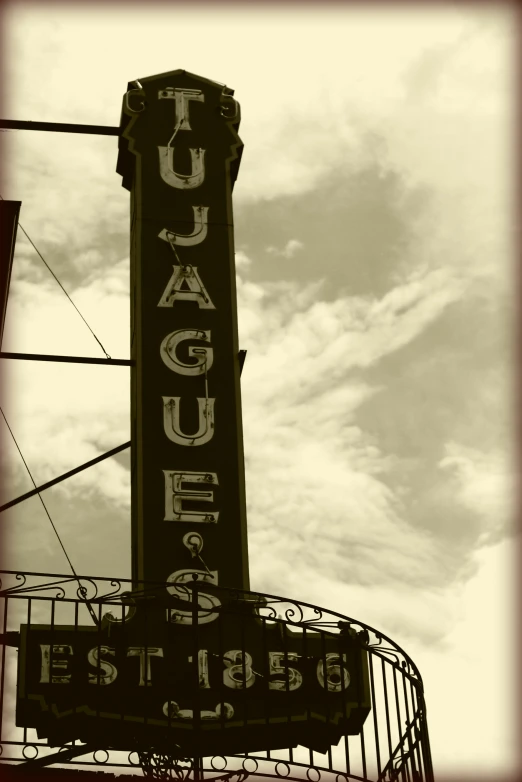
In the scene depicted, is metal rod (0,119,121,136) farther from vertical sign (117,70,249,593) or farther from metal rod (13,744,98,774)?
metal rod (13,744,98,774)

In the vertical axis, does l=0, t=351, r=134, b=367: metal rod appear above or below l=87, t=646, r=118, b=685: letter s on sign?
above

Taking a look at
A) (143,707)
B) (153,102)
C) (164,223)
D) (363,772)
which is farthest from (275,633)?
(153,102)

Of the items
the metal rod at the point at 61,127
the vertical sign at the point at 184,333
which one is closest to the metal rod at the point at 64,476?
the vertical sign at the point at 184,333

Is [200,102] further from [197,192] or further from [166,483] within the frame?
[166,483]

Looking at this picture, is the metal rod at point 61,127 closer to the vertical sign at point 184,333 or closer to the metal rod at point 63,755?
the vertical sign at point 184,333

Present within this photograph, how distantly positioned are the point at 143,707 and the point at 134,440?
3376 mm

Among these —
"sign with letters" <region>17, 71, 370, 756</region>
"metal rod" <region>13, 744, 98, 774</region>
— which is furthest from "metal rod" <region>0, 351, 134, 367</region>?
"metal rod" <region>13, 744, 98, 774</region>

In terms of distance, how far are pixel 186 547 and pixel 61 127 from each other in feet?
19.0

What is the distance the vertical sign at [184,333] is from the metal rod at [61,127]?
0.23m

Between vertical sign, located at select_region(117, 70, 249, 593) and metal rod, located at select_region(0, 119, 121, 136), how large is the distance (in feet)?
0.77

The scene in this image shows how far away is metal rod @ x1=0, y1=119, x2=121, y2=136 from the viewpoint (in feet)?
55.6

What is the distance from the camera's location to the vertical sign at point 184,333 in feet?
46.9

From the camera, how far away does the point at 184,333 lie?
1563cm

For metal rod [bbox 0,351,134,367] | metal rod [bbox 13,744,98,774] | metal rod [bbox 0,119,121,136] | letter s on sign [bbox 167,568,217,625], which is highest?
metal rod [bbox 0,119,121,136]
